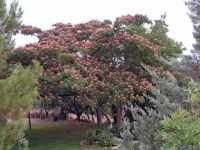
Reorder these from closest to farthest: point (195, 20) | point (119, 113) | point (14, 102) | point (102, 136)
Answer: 1. point (14, 102)
2. point (195, 20)
3. point (102, 136)
4. point (119, 113)

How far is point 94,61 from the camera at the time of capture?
347 inches

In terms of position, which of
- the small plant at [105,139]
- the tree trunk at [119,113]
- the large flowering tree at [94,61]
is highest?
the large flowering tree at [94,61]

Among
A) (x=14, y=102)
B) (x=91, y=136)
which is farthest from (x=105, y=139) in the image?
(x=14, y=102)

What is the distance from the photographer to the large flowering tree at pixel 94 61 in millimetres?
A: 7707

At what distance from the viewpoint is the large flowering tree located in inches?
303

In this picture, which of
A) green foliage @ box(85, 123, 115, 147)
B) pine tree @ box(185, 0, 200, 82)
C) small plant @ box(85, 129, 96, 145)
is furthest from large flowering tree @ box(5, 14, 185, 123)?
pine tree @ box(185, 0, 200, 82)

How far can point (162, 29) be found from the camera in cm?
1017

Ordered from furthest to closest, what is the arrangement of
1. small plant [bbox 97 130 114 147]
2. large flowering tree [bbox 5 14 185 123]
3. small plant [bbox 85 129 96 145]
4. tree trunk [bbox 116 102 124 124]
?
tree trunk [bbox 116 102 124 124] → small plant [bbox 85 129 96 145] → small plant [bbox 97 130 114 147] → large flowering tree [bbox 5 14 185 123]

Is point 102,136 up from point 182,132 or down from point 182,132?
down

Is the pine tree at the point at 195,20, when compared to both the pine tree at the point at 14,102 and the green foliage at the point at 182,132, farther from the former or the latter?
the green foliage at the point at 182,132

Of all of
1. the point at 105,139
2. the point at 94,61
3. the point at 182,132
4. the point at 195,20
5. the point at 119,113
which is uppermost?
the point at 195,20

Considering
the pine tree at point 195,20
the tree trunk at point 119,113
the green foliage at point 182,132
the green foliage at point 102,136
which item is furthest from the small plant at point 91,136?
the green foliage at point 182,132

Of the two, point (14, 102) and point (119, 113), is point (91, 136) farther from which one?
point (14, 102)

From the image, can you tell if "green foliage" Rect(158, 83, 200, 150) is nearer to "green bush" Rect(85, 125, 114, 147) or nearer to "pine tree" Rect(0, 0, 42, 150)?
"pine tree" Rect(0, 0, 42, 150)
